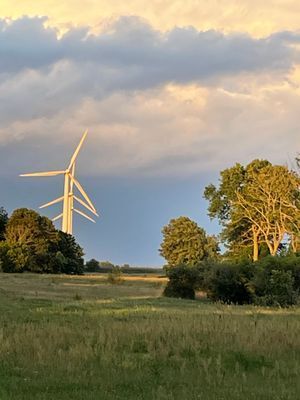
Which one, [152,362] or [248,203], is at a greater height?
[248,203]

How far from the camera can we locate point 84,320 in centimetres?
2120

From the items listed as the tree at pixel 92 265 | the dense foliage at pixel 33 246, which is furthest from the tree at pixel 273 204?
the tree at pixel 92 265

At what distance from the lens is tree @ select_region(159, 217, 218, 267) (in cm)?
10775

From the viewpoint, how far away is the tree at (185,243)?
10775 centimetres

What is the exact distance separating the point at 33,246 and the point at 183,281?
Answer: 4402 cm

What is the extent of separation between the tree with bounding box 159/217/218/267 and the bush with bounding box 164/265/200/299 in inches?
2079

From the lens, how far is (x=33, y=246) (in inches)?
3620

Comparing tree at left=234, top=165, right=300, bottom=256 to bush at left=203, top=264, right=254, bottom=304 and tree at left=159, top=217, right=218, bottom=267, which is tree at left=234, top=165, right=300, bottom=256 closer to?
tree at left=159, top=217, right=218, bottom=267

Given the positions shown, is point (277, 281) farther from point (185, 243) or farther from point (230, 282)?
point (185, 243)

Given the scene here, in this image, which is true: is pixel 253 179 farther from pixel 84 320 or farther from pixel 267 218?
pixel 84 320

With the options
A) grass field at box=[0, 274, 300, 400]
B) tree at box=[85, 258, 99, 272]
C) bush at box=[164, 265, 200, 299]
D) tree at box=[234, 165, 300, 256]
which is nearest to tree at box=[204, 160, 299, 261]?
tree at box=[234, 165, 300, 256]

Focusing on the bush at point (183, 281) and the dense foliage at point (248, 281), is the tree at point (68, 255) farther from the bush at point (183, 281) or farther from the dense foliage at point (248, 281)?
the dense foliage at point (248, 281)

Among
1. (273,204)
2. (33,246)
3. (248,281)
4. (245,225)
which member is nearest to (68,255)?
(33,246)

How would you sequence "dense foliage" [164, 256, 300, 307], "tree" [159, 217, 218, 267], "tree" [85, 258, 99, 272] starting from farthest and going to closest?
"tree" [85, 258, 99, 272] → "tree" [159, 217, 218, 267] → "dense foliage" [164, 256, 300, 307]
